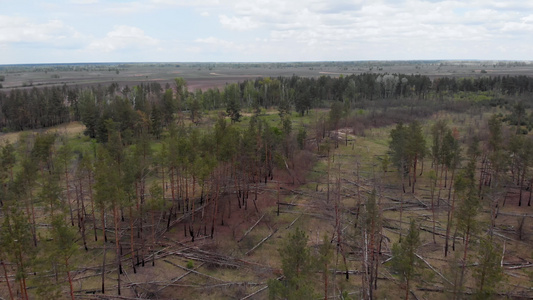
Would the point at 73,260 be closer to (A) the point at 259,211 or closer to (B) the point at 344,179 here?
Result: (A) the point at 259,211

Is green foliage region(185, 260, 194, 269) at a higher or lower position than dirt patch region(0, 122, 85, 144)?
lower

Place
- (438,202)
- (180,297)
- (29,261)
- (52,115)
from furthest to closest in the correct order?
(52,115), (438,202), (180,297), (29,261)

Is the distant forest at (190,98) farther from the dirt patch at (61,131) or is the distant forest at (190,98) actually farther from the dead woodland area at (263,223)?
the dead woodland area at (263,223)

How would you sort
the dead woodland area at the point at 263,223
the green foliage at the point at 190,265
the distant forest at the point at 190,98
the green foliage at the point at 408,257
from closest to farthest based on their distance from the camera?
1. the green foliage at the point at 408,257
2. the dead woodland area at the point at 263,223
3. the green foliage at the point at 190,265
4. the distant forest at the point at 190,98

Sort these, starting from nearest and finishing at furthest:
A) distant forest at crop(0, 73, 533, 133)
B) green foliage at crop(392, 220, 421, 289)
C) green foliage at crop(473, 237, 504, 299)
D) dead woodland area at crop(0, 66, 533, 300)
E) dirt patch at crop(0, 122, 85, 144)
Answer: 1. green foliage at crop(473, 237, 504, 299)
2. green foliage at crop(392, 220, 421, 289)
3. dead woodland area at crop(0, 66, 533, 300)
4. dirt patch at crop(0, 122, 85, 144)
5. distant forest at crop(0, 73, 533, 133)

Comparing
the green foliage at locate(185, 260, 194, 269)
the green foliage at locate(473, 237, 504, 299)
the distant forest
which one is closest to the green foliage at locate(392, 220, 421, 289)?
the green foliage at locate(473, 237, 504, 299)

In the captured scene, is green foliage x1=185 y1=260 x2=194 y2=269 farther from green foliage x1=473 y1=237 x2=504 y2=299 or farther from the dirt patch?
the dirt patch

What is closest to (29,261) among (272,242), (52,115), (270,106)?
(272,242)

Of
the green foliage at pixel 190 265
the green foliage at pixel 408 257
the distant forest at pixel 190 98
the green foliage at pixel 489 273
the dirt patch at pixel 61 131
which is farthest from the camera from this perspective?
the distant forest at pixel 190 98

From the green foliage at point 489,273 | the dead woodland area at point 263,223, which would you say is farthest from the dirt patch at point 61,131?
the green foliage at point 489,273

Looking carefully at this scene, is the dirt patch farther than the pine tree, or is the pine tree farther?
the dirt patch

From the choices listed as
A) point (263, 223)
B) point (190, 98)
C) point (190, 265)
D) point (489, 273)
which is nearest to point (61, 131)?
point (190, 98)
